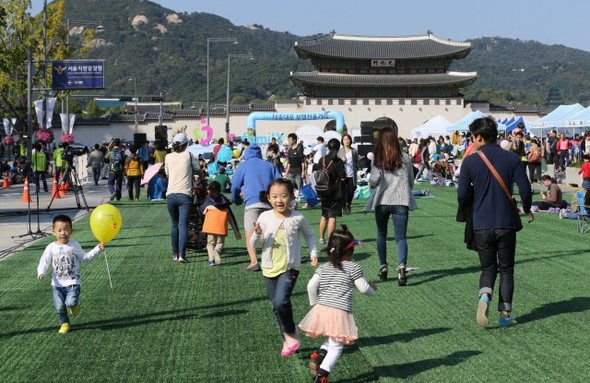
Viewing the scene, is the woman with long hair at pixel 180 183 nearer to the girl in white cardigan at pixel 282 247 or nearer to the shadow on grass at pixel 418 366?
the girl in white cardigan at pixel 282 247

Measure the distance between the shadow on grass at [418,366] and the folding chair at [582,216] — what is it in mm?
6992

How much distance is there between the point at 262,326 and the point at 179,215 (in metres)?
3.14

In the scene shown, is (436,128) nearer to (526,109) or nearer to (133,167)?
(526,109)

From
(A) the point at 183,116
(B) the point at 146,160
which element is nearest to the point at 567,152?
(B) the point at 146,160

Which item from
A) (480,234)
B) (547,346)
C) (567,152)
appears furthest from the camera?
(567,152)

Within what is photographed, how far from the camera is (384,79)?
181ft

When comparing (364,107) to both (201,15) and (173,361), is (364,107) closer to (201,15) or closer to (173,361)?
(173,361)

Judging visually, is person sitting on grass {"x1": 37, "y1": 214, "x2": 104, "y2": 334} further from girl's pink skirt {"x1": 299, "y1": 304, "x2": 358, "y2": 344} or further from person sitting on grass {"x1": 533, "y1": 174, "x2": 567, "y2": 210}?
person sitting on grass {"x1": 533, "y1": 174, "x2": 567, "y2": 210}

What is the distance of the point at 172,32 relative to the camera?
145000 mm

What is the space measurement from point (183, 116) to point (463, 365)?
53.3 metres

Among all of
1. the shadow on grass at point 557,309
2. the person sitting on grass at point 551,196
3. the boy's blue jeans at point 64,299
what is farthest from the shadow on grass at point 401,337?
the person sitting on grass at point 551,196

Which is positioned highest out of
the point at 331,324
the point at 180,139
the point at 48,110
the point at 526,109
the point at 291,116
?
the point at 526,109

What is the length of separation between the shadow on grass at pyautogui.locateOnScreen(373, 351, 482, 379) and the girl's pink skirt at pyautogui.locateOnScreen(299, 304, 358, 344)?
0.48 metres

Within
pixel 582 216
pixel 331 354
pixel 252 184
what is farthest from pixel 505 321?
pixel 582 216
